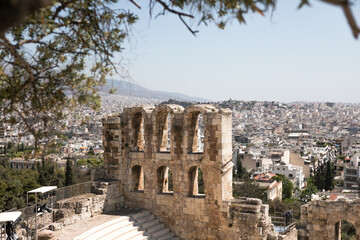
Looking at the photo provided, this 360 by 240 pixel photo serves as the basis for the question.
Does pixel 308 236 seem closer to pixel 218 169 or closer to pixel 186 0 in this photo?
pixel 218 169

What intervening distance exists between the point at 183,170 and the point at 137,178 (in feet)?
9.57

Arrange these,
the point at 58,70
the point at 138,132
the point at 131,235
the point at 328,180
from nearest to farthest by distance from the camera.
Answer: the point at 58,70
the point at 131,235
the point at 138,132
the point at 328,180

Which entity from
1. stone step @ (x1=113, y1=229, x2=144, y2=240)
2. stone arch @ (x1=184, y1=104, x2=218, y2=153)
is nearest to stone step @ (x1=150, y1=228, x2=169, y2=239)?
stone step @ (x1=113, y1=229, x2=144, y2=240)

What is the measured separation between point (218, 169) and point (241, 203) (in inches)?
60.7

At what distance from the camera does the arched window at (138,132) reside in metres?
17.8

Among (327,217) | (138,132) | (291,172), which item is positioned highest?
(138,132)

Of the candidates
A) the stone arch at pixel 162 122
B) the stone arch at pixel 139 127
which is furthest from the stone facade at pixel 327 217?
the stone arch at pixel 139 127

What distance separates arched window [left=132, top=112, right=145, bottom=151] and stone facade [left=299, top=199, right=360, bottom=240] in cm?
734

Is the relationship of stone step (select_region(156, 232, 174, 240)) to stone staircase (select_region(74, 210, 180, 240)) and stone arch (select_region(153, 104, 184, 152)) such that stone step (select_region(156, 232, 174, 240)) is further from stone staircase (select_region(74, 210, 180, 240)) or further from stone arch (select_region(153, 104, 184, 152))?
stone arch (select_region(153, 104, 184, 152))

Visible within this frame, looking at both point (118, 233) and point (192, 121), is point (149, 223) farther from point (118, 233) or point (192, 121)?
point (192, 121)

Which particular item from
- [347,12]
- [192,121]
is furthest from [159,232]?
[347,12]

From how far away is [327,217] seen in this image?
1523cm

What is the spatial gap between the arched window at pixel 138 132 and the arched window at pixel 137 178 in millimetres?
909

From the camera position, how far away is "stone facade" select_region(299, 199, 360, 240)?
48.5ft
